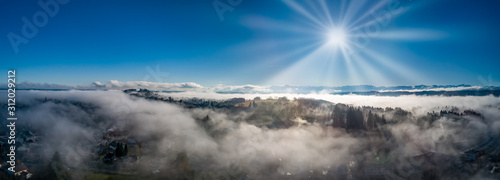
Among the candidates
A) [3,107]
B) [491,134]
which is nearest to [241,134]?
[3,107]

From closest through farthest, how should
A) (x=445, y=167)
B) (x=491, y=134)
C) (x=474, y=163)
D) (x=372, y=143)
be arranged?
(x=445, y=167) → (x=474, y=163) → (x=372, y=143) → (x=491, y=134)

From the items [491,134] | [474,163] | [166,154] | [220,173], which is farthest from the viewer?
[491,134]

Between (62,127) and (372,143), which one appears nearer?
(372,143)

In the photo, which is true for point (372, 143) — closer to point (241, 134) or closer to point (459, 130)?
point (241, 134)

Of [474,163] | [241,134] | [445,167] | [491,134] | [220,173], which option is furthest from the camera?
[491,134]

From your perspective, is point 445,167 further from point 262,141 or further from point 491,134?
point 491,134

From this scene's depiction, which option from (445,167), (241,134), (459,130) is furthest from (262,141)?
(459,130)

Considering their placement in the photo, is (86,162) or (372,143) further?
(372,143)

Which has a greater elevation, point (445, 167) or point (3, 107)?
point (3, 107)

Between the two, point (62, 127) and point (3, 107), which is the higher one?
point (3, 107)

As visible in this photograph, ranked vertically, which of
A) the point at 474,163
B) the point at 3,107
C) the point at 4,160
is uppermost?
the point at 3,107
